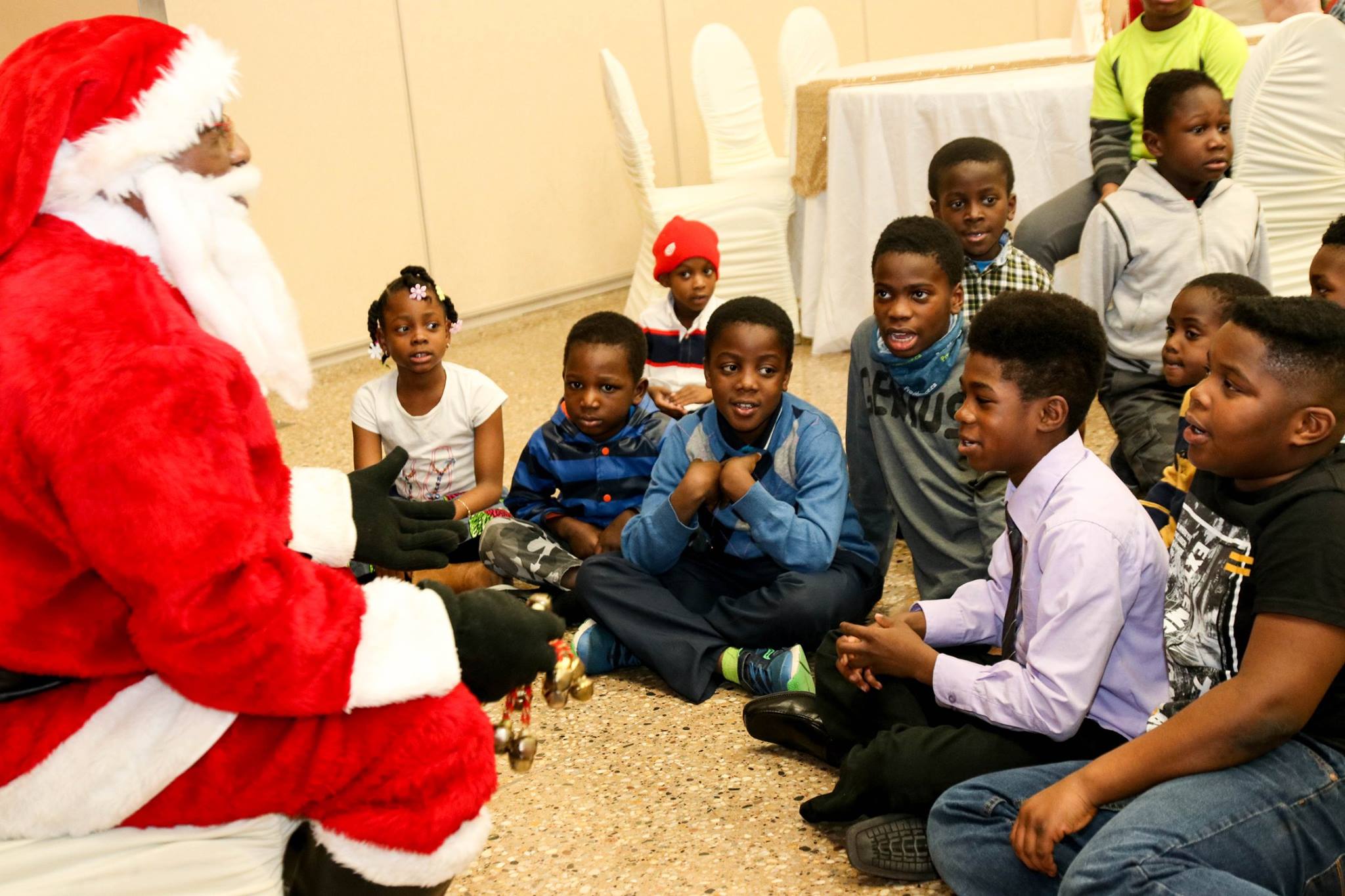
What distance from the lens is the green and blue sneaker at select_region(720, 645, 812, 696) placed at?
230cm

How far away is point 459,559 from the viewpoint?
9.96 ft

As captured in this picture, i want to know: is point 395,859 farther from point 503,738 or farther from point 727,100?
point 727,100

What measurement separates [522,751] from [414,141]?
14.5 feet

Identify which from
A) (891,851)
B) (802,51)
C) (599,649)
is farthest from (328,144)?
(891,851)

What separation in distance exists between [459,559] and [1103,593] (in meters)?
1.77

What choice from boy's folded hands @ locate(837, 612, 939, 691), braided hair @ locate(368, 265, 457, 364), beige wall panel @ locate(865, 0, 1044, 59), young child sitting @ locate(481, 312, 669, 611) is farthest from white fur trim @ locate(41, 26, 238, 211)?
beige wall panel @ locate(865, 0, 1044, 59)

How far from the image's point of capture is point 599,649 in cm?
253

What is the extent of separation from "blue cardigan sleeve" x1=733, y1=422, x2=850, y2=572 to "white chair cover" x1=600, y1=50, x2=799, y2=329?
8.00 feet

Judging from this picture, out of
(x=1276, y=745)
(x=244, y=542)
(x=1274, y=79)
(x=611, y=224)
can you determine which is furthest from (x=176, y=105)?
(x=611, y=224)

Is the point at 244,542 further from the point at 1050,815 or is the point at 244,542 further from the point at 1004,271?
the point at 1004,271

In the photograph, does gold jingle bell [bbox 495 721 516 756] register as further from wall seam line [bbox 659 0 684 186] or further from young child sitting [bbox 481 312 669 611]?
wall seam line [bbox 659 0 684 186]

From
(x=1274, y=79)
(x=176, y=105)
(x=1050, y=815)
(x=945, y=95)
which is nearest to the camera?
(x=176, y=105)

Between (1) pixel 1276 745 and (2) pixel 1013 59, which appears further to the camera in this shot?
(2) pixel 1013 59

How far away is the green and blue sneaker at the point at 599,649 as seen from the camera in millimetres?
2523
